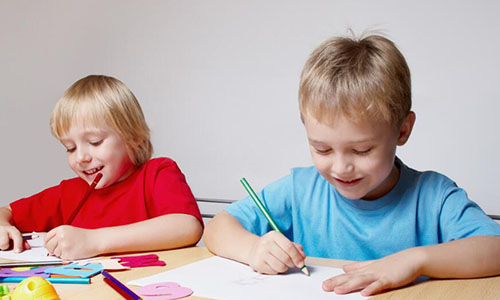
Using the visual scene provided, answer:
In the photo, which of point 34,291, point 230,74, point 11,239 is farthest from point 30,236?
point 230,74

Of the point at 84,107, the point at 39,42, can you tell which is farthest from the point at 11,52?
the point at 84,107

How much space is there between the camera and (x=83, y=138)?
42.3 inches

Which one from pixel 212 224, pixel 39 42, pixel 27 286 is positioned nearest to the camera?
pixel 27 286

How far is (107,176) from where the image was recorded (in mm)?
1101

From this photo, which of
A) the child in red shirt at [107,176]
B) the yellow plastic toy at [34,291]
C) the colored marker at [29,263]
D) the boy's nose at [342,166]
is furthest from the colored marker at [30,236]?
the boy's nose at [342,166]

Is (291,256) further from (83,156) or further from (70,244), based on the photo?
(83,156)

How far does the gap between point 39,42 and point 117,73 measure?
0.42m

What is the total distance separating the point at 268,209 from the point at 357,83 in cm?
29

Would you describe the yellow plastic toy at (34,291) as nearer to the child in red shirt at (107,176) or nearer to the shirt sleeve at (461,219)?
the child in red shirt at (107,176)

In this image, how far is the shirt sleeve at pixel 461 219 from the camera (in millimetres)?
742

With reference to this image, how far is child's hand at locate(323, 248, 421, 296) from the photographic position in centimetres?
60

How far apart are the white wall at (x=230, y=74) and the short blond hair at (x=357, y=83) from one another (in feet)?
2.00

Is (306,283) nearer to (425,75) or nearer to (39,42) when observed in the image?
(425,75)

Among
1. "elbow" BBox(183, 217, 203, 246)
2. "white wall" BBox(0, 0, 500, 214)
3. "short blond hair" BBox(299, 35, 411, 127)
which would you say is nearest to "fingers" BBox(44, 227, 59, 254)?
"elbow" BBox(183, 217, 203, 246)
